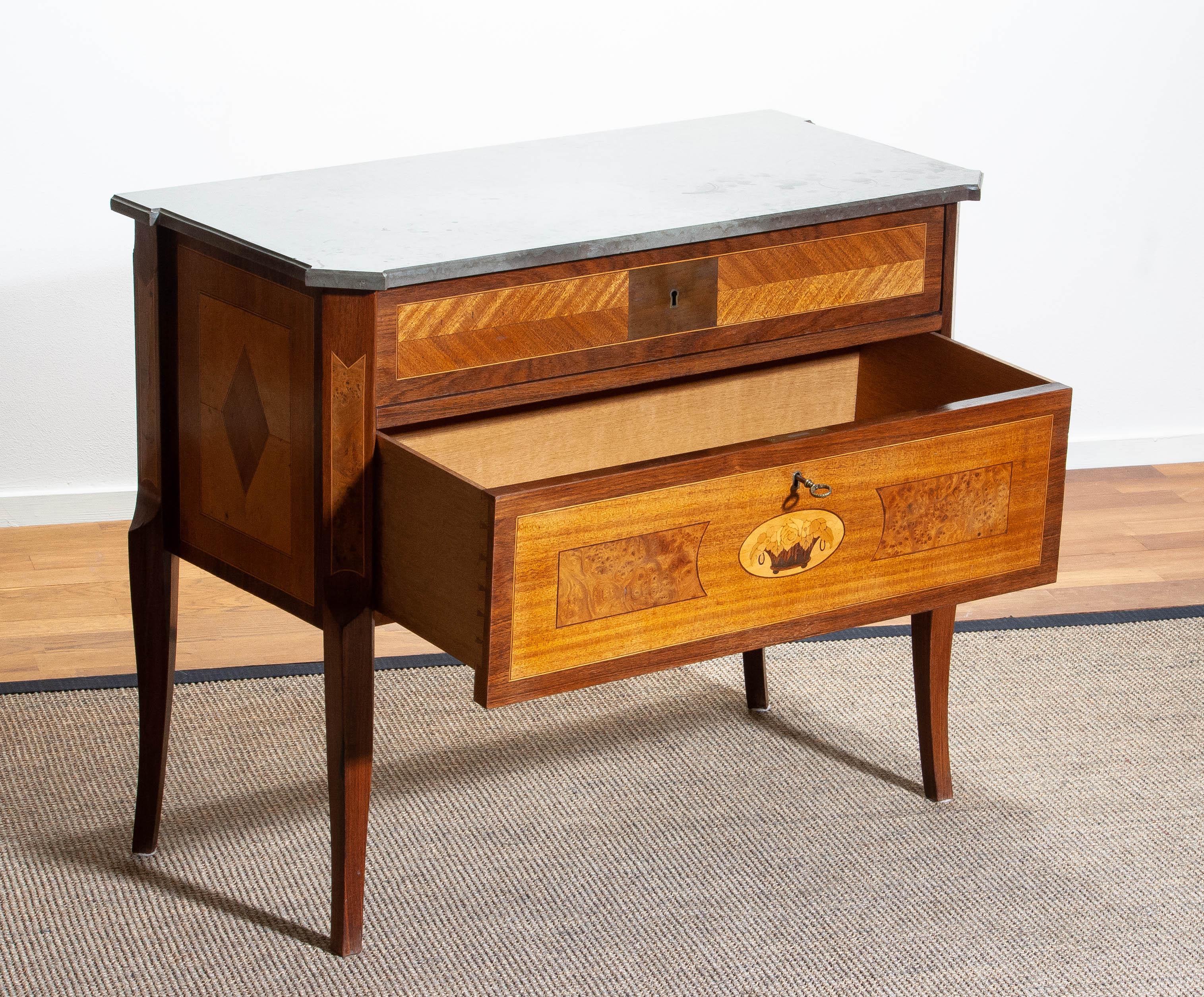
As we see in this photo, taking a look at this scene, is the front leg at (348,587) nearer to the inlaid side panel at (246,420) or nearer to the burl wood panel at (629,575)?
the inlaid side panel at (246,420)

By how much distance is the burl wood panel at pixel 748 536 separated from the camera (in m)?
1.51

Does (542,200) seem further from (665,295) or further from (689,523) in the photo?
(689,523)

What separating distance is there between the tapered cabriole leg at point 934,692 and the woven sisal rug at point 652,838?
0.03 m

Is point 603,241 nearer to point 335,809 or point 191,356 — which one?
point 191,356

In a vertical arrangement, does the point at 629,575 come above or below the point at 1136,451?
above

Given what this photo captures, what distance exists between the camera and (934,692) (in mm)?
2061

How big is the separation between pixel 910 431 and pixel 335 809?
64 centimetres

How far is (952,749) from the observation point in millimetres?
2221

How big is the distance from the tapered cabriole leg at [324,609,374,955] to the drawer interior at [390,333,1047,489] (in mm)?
196

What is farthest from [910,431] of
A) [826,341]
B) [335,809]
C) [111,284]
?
[111,284]

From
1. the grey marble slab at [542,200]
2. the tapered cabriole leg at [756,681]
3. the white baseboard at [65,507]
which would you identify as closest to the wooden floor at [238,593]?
the white baseboard at [65,507]

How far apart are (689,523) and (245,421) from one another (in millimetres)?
426

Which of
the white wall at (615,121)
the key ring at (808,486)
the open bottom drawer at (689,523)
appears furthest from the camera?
the white wall at (615,121)

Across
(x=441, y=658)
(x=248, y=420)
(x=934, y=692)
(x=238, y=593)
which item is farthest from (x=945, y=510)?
(x=238, y=593)
